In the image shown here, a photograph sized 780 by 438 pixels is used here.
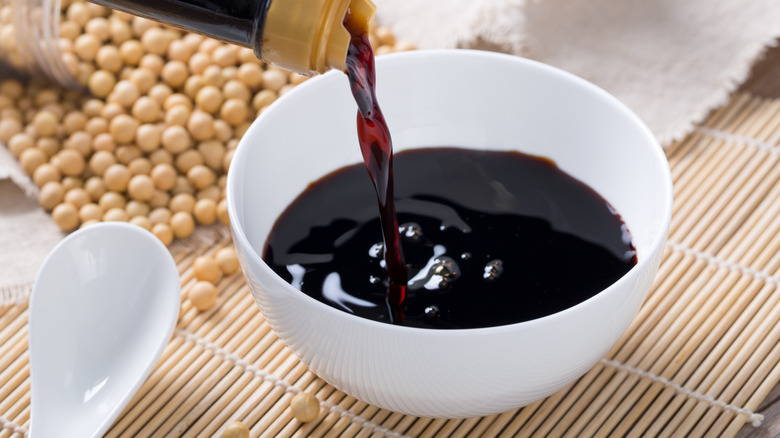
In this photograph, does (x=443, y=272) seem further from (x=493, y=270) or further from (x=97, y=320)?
(x=97, y=320)

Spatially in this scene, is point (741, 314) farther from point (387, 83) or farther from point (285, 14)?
point (285, 14)

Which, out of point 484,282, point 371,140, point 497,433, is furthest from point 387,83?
point 497,433

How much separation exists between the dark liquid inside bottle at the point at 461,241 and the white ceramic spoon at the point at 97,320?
0.15 meters

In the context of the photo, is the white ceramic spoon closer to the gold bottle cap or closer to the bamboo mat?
the bamboo mat

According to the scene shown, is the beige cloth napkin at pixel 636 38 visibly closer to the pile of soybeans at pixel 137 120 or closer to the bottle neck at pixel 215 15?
the pile of soybeans at pixel 137 120

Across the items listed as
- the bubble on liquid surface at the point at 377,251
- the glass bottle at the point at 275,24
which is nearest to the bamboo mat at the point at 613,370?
the bubble on liquid surface at the point at 377,251

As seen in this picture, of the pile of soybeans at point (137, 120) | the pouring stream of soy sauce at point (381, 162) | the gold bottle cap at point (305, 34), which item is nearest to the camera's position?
the gold bottle cap at point (305, 34)

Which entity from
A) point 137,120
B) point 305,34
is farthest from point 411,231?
point 137,120

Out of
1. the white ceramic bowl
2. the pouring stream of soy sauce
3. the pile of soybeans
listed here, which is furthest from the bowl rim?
the pile of soybeans

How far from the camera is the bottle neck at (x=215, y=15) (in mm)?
603

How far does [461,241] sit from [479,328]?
0.57ft

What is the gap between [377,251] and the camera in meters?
0.82

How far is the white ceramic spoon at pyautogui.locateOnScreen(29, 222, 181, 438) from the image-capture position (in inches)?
32.0

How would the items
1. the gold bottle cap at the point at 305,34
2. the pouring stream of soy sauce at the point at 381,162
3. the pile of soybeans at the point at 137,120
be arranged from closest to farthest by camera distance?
the gold bottle cap at the point at 305,34
the pouring stream of soy sauce at the point at 381,162
the pile of soybeans at the point at 137,120
